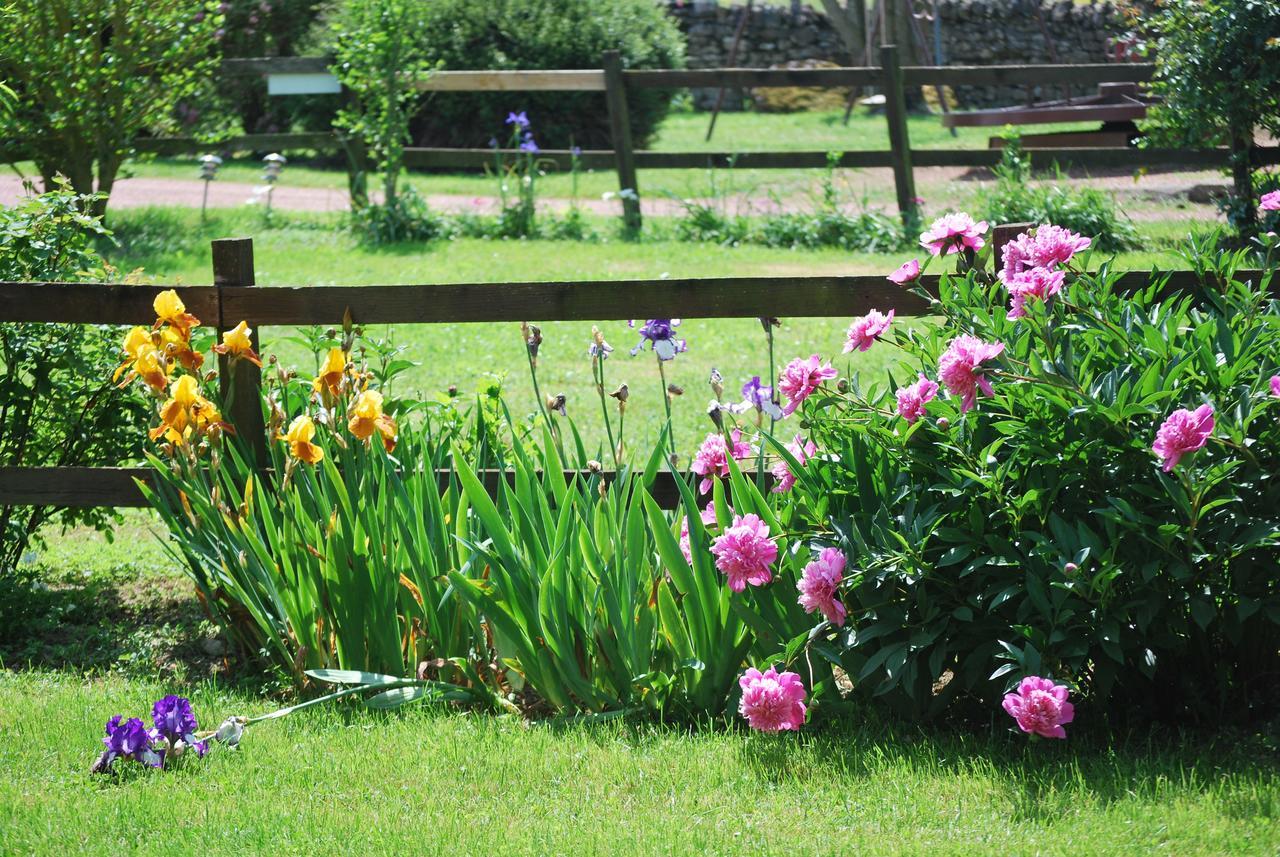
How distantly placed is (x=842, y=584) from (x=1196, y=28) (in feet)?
27.4

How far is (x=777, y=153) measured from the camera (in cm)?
1179

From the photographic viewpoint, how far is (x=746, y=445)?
386 cm

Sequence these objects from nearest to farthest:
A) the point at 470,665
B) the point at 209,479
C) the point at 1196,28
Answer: the point at 470,665
the point at 209,479
the point at 1196,28

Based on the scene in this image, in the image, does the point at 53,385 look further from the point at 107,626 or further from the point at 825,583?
the point at 825,583

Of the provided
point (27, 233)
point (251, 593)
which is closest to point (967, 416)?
point (251, 593)

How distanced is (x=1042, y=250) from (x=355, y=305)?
210 centimetres

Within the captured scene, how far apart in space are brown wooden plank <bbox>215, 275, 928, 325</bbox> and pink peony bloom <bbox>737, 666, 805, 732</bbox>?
51.0 inches

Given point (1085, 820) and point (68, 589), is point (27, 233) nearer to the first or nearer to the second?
point (68, 589)

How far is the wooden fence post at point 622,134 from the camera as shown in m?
12.1

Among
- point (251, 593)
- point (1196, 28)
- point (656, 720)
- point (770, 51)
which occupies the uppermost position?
point (770, 51)

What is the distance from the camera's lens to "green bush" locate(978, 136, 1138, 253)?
10555 mm

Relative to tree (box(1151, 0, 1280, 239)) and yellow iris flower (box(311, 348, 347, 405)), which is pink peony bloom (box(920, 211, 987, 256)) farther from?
tree (box(1151, 0, 1280, 239))

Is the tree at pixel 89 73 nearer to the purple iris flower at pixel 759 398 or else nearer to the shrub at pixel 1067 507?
the purple iris flower at pixel 759 398

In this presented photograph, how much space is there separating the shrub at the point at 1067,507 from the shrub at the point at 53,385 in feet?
8.67
